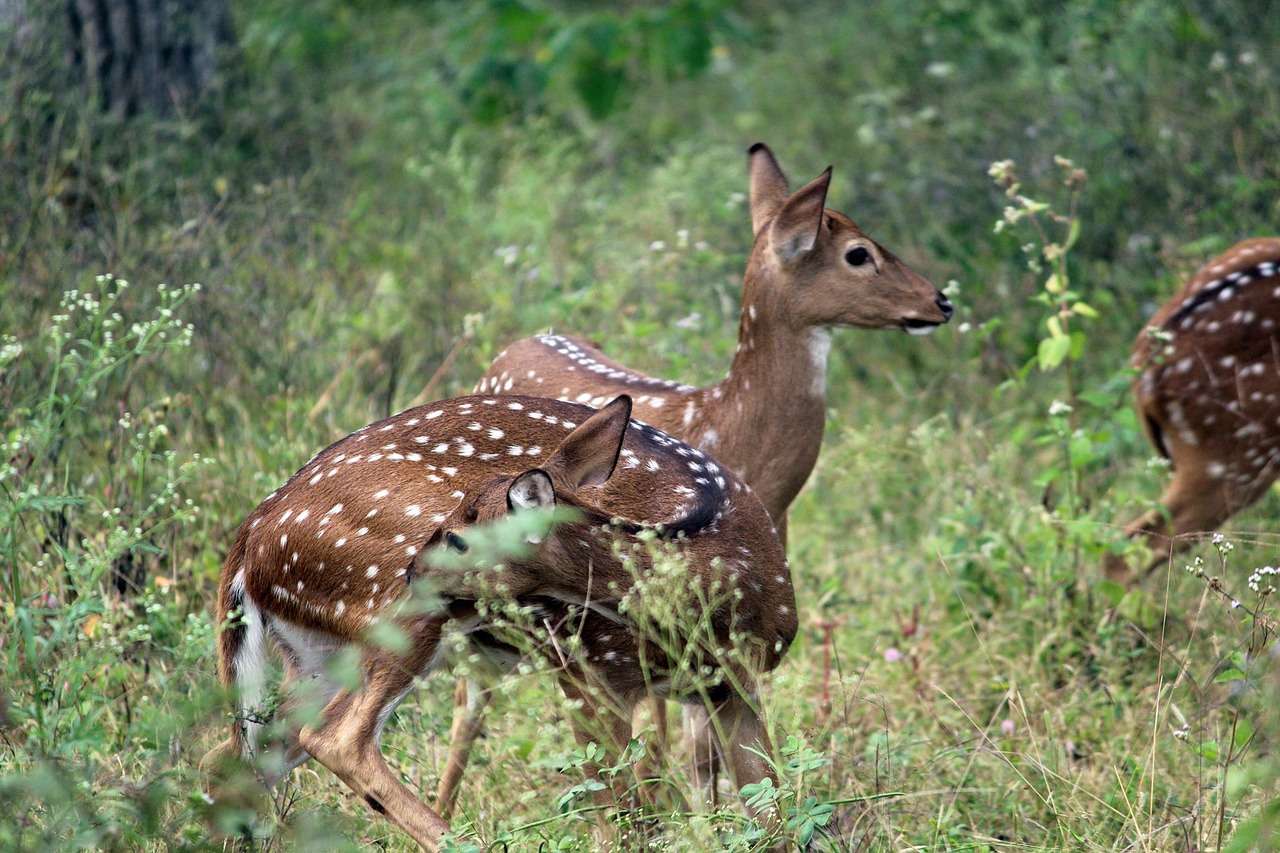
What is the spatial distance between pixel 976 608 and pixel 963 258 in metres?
3.24

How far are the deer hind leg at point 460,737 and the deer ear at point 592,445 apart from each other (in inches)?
36.9

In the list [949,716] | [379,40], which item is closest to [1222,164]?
[949,716]

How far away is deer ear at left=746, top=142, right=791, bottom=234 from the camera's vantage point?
5617 millimetres

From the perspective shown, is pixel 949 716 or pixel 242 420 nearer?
pixel 949 716

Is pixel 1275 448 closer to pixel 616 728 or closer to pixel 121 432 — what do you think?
pixel 616 728

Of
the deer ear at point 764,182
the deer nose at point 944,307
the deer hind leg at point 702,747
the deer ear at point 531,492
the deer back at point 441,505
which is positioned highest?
the deer ear at point 764,182

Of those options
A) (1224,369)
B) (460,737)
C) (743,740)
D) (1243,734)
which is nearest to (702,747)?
(743,740)

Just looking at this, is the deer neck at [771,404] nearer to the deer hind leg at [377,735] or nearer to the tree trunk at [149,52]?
the deer hind leg at [377,735]

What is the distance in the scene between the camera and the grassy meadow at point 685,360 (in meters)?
3.70

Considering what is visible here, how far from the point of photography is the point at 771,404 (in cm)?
506

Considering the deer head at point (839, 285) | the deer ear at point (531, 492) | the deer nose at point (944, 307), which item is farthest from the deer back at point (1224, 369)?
the deer ear at point (531, 492)

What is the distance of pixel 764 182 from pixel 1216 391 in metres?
1.95

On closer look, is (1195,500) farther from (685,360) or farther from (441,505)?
(441,505)

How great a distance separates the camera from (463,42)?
10.8 m
